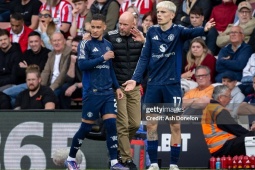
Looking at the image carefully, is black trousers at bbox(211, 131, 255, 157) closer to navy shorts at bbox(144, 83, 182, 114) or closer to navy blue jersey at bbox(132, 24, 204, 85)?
navy shorts at bbox(144, 83, 182, 114)

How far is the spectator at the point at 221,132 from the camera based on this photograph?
49.3 ft

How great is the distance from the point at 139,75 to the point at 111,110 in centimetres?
62

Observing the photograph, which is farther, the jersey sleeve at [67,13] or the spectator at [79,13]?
the jersey sleeve at [67,13]

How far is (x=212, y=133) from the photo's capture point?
603 inches

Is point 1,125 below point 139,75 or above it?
below

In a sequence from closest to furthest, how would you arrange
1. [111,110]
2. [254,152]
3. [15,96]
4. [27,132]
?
1. [111,110]
2. [254,152]
3. [27,132]
4. [15,96]

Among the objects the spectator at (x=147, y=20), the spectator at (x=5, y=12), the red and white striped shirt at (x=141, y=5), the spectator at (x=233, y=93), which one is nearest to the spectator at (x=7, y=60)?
the spectator at (x=5, y=12)

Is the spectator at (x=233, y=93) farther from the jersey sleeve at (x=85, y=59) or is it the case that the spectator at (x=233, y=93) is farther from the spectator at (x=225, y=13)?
the jersey sleeve at (x=85, y=59)

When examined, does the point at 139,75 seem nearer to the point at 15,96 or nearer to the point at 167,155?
the point at 167,155

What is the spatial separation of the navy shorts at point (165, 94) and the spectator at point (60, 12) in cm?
677

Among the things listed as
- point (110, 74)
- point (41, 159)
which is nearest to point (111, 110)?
point (110, 74)

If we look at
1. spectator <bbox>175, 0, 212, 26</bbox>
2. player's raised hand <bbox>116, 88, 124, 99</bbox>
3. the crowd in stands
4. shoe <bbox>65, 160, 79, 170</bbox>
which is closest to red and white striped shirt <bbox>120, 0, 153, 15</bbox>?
the crowd in stands

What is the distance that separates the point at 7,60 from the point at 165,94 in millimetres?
6314

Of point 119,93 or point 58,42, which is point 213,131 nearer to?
point 119,93
